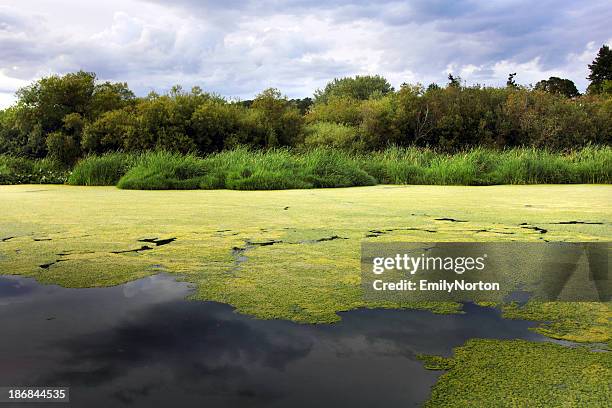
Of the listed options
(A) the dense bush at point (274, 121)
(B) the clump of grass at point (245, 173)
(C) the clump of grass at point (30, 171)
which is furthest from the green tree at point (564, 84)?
(C) the clump of grass at point (30, 171)

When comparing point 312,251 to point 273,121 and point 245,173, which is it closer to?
→ point 245,173

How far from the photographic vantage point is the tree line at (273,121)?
464 inches

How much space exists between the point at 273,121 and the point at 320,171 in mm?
4054

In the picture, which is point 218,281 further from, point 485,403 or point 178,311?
point 485,403

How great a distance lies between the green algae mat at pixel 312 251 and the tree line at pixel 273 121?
6588 mm

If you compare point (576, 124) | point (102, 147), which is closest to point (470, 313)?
point (102, 147)

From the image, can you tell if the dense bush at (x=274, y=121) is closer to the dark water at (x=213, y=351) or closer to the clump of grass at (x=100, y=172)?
the clump of grass at (x=100, y=172)

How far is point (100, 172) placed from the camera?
9.59 m

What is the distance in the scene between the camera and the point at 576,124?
15.1m

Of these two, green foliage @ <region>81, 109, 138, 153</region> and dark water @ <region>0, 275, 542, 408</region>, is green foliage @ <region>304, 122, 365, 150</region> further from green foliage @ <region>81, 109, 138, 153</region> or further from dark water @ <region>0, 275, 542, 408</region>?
dark water @ <region>0, 275, 542, 408</region>

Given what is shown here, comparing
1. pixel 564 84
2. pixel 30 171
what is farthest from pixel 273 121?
pixel 564 84

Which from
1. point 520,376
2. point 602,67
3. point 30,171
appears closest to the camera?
point 520,376

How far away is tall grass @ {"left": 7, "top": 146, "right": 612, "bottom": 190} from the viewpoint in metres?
8.34

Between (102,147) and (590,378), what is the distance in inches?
479
